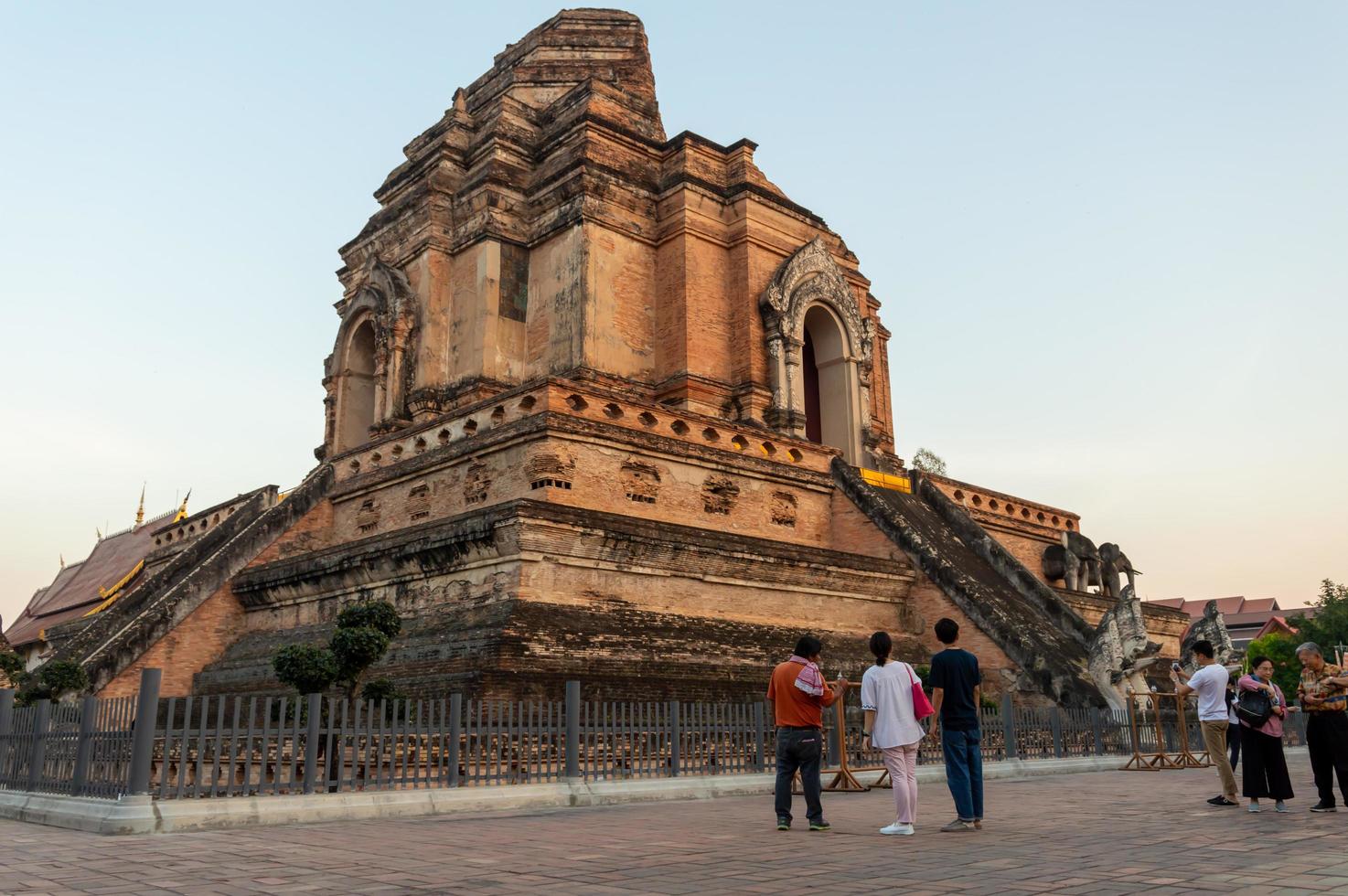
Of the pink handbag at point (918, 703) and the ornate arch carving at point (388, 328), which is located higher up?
the ornate arch carving at point (388, 328)

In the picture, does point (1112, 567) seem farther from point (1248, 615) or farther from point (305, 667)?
point (1248, 615)

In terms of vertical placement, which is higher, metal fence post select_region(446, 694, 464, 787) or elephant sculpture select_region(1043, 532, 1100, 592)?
elephant sculpture select_region(1043, 532, 1100, 592)

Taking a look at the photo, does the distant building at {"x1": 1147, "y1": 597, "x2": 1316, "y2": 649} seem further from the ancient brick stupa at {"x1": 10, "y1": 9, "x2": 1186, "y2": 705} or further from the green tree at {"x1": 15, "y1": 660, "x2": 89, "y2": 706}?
the green tree at {"x1": 15, "y1": 660, "x2": 89, "y2": 706}

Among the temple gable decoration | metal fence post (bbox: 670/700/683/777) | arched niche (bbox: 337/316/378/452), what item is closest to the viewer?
metal fence post (bbox: 670/700/683/777)

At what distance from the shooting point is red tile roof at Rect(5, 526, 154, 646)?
3422cm

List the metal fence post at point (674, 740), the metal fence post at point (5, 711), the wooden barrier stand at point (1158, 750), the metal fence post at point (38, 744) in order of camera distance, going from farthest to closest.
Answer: the wooden barrier stand at point (1158, 750) → the metal fence post at point (674, 740) → the metal fence post at point (5, 711) → the metal fence post at point (38, 744)

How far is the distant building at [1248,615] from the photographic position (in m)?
70.6

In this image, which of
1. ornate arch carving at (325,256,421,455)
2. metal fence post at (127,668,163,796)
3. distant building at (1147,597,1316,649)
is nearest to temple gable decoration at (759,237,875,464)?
ornate arch carving at (325,256,421,455)

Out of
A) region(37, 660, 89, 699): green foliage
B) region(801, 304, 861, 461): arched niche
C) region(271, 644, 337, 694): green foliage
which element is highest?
region(801, 304, 861, 461): arched niche

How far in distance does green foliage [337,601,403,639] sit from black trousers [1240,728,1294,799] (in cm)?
793

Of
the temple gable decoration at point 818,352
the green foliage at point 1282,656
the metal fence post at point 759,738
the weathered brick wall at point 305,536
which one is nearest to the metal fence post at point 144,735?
the metal fence post at point 759,738

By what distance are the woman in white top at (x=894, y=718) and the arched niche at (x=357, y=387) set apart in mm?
19242

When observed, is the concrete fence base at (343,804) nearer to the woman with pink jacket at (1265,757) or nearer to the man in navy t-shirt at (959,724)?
the man in navy t-shirt at (959,724)

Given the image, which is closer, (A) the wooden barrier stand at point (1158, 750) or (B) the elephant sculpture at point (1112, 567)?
(A) the wooden barrier stand at point (1158, 750)
